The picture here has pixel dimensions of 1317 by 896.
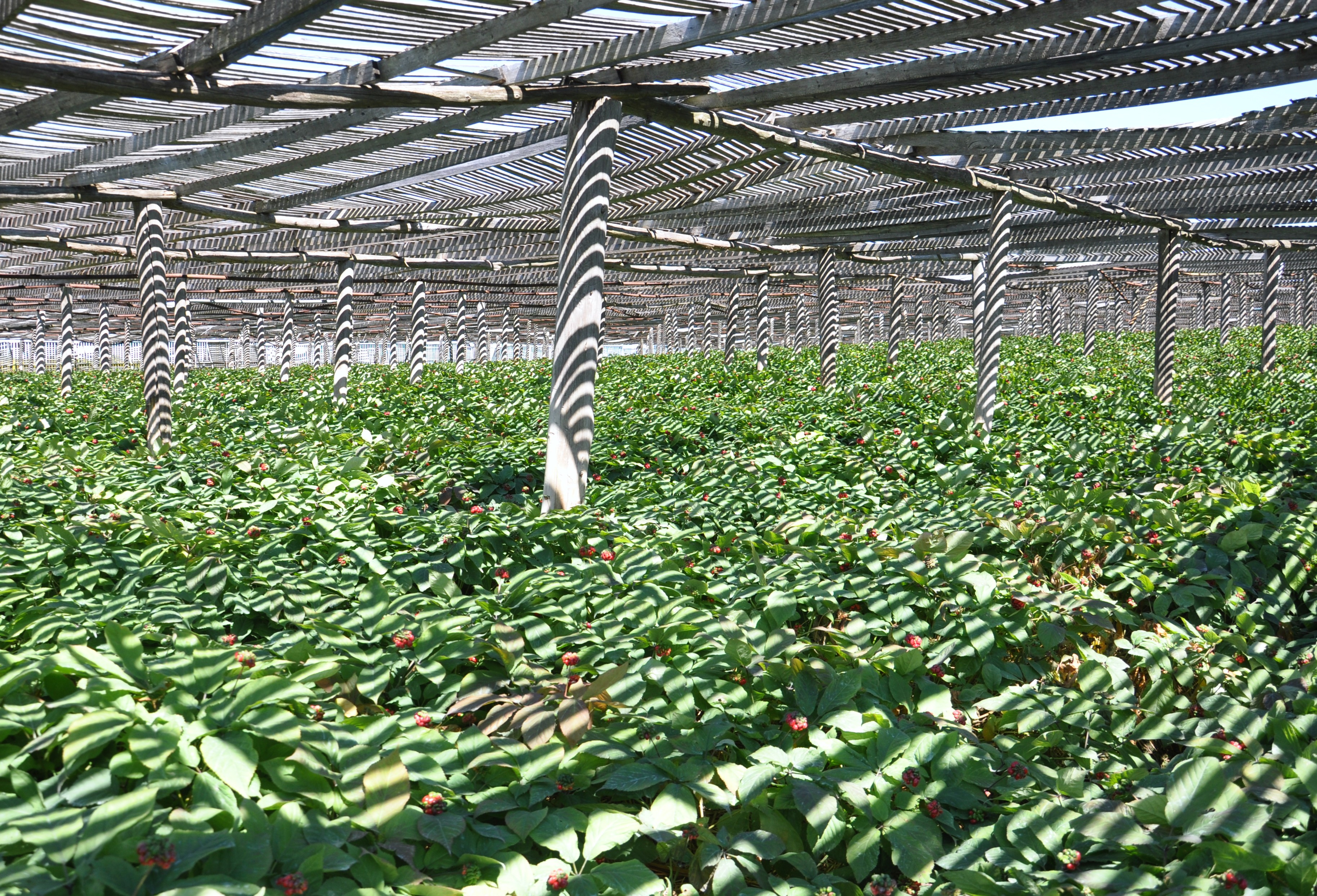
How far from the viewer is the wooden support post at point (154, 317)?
1012cm

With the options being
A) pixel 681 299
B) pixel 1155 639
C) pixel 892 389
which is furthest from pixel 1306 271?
pixel 1155 639

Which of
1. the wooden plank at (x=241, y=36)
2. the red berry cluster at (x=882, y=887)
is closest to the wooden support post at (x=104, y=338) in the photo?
the wooden plank at (x=241, y=36)

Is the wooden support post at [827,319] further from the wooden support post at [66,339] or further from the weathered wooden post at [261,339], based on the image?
the weathered wooden post at [261,339]

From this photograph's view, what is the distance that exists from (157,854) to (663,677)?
1.75 meters

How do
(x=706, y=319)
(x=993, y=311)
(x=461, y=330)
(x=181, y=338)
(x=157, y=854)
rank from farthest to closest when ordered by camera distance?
(x=706, y=319) → (x=461, y=330) → (x=181, y=338) → (x=993, y=311) → (x=157, y=854)

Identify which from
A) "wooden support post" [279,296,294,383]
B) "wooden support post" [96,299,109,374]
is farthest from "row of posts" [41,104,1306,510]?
"wooden support post" [96,299,109,374]

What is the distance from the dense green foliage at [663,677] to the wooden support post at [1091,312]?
16.5m

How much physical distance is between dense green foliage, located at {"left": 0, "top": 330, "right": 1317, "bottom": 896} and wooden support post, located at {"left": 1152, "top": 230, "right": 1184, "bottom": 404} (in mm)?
5691

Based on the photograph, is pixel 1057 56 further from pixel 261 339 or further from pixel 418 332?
pixel 261 339

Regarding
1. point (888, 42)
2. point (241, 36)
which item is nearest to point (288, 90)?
point (241, 36)

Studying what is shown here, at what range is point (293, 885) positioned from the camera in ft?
6.75

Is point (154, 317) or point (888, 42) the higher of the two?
point (888, 42)

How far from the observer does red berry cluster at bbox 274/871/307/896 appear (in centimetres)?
205

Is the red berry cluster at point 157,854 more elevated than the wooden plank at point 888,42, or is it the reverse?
the wooden plank at point 888,42
